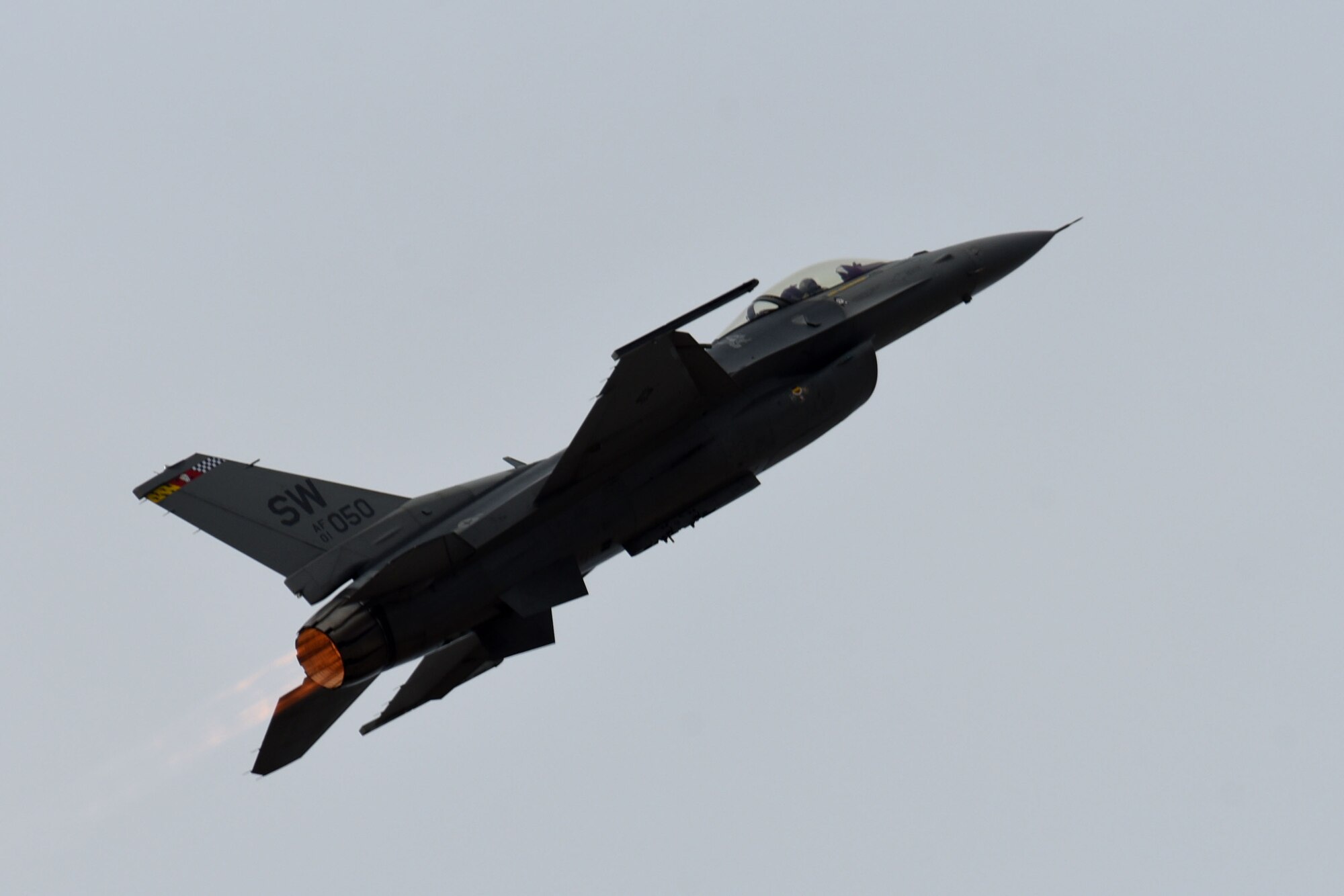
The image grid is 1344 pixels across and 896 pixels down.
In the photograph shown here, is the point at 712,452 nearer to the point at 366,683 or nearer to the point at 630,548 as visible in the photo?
→ the point at 630,548

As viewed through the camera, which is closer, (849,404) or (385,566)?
(385,566)

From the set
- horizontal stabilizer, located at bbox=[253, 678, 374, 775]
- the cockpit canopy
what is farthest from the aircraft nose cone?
horizontal stabilizer, located at bbox=[253, 678, 374, 775]

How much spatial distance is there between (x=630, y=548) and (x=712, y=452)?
1.33 meters

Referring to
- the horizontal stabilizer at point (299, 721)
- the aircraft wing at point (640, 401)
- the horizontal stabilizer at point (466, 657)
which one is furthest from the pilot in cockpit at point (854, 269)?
the horizontal stabilizer at point (299, 721)

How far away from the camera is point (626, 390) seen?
52.1 ft

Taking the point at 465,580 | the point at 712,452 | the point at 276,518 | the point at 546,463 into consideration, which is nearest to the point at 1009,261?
the point at 712,452

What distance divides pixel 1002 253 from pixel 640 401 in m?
5.83

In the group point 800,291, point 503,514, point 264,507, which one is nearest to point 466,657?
point 503,514

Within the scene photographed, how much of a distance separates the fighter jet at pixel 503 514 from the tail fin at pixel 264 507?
0.05 feet

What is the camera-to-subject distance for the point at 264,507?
1653 centimetres

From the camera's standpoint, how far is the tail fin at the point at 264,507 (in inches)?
647

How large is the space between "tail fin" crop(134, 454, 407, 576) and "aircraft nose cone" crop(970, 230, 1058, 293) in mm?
7743

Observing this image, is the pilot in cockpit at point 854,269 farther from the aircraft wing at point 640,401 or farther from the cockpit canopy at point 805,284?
the aircraft wing at point 640,401

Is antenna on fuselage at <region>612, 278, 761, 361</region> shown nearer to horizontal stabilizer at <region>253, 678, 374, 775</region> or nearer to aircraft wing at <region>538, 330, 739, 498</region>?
aircraft wing at <region>538, 330, 739, 498</region>
